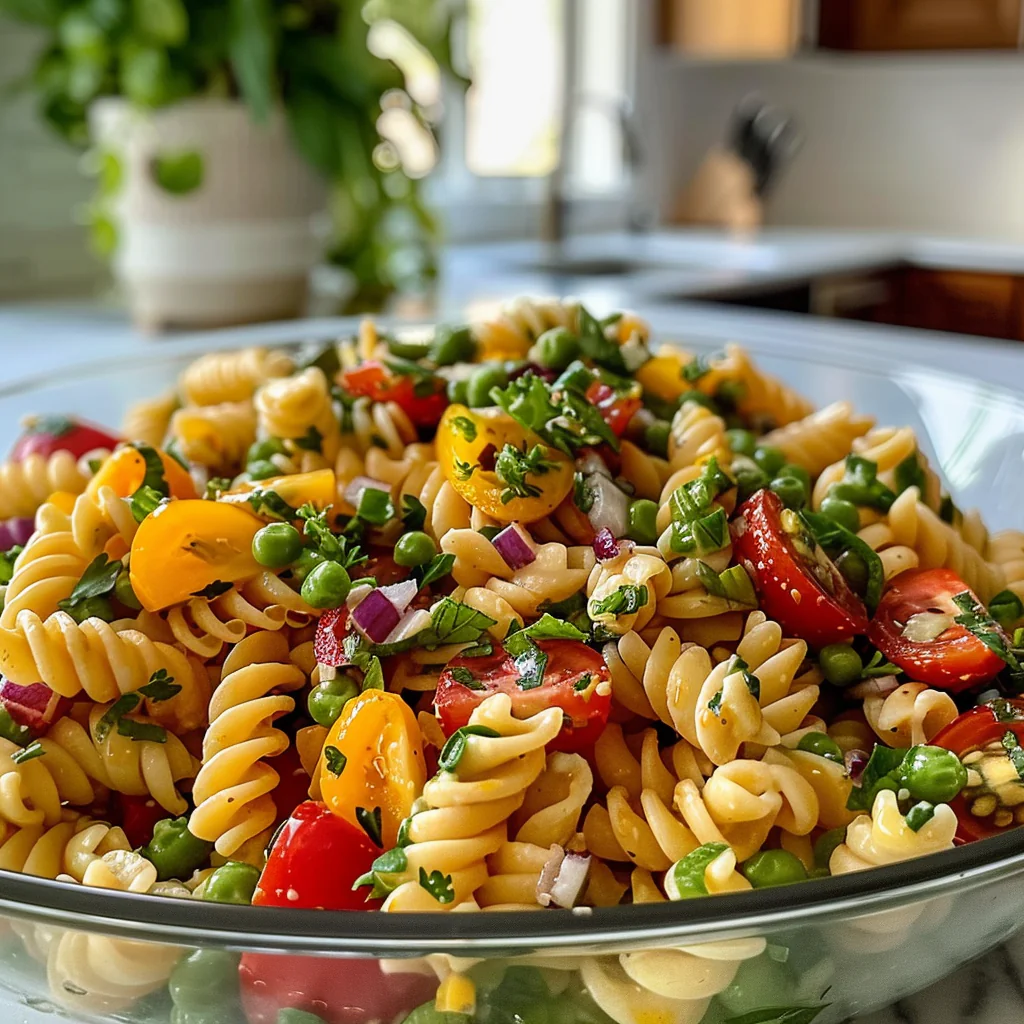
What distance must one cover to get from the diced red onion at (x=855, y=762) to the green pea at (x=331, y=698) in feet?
1.23

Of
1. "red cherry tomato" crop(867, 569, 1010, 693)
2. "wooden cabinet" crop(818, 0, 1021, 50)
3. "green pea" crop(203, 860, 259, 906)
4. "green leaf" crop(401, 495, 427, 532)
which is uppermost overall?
"wooden cabinet" crop(818, 0, 1021, 50)

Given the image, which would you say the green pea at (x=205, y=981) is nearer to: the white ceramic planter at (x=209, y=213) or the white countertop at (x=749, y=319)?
the white countertop at (x=749, y=319)

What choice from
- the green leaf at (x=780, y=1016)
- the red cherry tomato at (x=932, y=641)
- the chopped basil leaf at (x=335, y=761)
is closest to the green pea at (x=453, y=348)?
the red cherry tomato at (x=932, y=641)

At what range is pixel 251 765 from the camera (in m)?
0.96

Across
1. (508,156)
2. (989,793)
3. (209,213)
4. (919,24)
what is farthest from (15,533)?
(919,24)

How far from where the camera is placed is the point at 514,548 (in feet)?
3.53

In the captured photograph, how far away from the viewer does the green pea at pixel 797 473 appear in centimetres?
130

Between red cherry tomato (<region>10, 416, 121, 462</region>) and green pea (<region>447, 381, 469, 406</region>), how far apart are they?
502 millimetres

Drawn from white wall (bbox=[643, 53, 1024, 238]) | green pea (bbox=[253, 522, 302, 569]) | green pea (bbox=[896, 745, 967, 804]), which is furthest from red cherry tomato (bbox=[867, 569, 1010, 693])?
white wall (bbox=[643, 53, 1024, 238])

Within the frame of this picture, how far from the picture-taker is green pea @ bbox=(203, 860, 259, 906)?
85 centimetres

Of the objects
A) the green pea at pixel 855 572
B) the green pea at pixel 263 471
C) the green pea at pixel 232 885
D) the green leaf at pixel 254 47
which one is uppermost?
the green leaf at pixel 254 47

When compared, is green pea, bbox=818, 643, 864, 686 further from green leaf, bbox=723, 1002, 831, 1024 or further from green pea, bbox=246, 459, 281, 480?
green pea, bbox=246, 459, 281, 480

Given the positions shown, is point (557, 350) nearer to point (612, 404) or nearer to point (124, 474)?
point (612, 404)

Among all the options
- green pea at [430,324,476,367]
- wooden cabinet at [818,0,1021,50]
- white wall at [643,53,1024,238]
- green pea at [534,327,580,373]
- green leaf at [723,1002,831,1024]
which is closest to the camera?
green leaf at [723,1002,831,1024]
